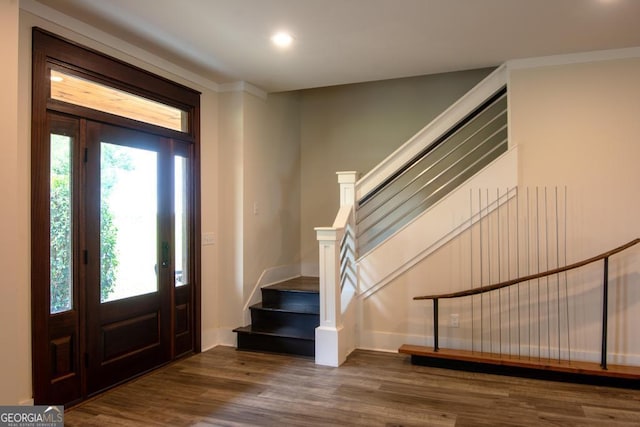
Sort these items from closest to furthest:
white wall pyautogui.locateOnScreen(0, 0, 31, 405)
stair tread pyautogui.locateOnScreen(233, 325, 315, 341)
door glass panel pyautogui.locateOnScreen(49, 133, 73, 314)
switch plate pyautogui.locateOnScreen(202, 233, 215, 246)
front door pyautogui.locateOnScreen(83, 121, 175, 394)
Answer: white wall pyautogui.locateOnScreen(0, 0, 31, 405), door glass panel pyautogui.locateOnScreen(49, 133, 73, 314), front door pyautogui.locateOnScreen(83, 121, 175, 394), stair tread pyautogui.locateOnScreen(233, 325, 315, 341), switch plate pyautogui.locateOnScreen(202, 233, 215, 246)

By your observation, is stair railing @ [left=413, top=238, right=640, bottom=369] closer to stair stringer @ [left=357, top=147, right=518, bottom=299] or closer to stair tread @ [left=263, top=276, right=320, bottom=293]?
stair stringer @ [left=357, top=147, right=518, bottom=299]

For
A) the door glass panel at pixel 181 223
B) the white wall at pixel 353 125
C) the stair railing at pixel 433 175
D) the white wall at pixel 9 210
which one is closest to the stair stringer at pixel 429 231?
the stair railing at pixel 433 175

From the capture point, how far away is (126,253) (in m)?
3.61

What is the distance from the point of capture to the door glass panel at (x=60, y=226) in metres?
3.02

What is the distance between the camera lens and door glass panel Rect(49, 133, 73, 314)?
3.02 meters

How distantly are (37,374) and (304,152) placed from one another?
12.4 ft

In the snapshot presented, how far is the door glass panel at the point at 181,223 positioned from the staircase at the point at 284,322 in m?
0.83

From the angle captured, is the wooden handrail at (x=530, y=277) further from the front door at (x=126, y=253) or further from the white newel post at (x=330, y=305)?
the front door at (x=126, y=253)

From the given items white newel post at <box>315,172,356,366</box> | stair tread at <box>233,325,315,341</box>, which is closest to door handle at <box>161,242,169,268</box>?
stair tread at <box>233,325,315,341</box>

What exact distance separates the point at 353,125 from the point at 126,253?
10.1ft

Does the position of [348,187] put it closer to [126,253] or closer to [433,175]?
[433,175]

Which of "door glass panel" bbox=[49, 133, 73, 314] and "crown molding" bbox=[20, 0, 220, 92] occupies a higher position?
"crown molding" bbox=[20, 0, 220, 92]

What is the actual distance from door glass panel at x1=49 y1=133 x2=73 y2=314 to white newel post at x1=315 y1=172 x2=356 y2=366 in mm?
1972

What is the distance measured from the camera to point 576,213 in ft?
12.5
